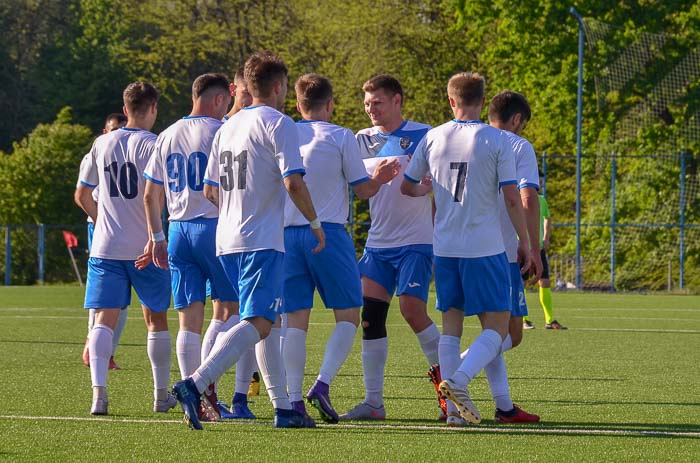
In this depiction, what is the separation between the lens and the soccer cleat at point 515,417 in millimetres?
7574

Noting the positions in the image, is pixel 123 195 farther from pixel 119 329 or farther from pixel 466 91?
pixel 119 329

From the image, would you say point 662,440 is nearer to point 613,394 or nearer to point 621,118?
point 613,394

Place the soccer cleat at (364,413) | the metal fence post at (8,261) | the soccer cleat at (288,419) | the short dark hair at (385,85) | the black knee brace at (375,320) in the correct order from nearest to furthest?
the soccer cleat at (288,419), the soccer cleat at (364,413), the short dark hair at (385,85), the black knee brace at (375,320), the metal fence post at (8,261)

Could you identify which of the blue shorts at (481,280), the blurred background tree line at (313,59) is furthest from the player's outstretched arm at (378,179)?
the blurred background tree line at (313,59)

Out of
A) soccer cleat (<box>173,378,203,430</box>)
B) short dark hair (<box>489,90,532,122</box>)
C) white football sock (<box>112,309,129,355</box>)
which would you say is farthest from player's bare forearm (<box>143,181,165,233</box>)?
white football sock (<box>112,309,129,355</box>)

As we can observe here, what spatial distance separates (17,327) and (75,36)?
1578 inches

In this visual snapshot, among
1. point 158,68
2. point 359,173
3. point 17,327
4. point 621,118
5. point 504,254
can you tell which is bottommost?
point 17,327

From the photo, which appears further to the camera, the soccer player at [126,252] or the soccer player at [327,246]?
the soccer player at [126,252]

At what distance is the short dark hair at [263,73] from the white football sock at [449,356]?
1824 mm

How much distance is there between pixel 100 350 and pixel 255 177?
180cm

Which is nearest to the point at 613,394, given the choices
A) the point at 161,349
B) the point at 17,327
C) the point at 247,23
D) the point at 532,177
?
the point at 532,177

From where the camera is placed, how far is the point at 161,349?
8.09m

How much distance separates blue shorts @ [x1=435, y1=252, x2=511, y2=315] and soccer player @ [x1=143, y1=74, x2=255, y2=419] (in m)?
1.41

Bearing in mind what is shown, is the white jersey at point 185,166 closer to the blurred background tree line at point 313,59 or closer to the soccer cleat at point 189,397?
the soccer cleat at point 189,397
